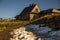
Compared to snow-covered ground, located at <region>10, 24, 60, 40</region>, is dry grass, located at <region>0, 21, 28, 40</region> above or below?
below

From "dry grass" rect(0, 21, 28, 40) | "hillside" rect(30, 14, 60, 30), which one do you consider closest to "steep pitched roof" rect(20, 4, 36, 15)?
"dry grass" rect(0, 21, 28, 40)

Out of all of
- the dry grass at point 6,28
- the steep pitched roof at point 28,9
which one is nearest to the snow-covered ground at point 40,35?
the dry grass at point 6,28

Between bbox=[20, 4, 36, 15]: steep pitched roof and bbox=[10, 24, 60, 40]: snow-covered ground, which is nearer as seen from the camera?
bbox=[10, 24, 60, 40]: snow-covered ground

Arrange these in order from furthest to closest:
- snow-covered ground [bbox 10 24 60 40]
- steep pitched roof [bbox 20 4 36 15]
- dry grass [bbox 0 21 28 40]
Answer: steep pitched roof [bbox 20 4 36 15], dry grass [bbox 0 21 28 40], snow-covered ground [bbox 10 24 60 40]

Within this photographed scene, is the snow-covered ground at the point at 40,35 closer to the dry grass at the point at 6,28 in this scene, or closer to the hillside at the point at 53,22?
the hillside at the point at 53,22

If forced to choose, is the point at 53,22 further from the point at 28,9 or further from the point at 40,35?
the point at 28,9

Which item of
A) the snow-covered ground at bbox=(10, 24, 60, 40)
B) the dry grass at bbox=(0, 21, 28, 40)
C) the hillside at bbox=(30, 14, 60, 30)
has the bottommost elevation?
the dry grass at bbox=(0, 21, 28, 40)

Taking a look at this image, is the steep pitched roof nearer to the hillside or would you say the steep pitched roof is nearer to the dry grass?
the dry grass

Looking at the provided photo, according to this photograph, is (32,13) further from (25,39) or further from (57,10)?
(25,39)

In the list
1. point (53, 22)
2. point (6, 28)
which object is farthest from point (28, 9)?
point (53, 22)

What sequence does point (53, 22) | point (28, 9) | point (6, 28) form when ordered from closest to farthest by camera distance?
point (53, 22) → point (6, 28) → point (28, 9)

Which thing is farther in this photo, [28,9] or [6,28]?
[28,9]

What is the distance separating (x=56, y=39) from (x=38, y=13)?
7046 cm

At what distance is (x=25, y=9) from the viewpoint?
94562 mm
